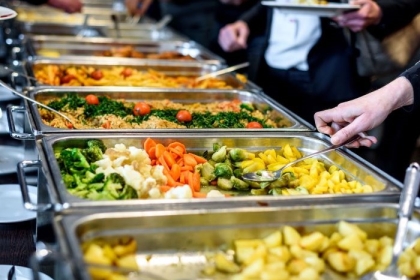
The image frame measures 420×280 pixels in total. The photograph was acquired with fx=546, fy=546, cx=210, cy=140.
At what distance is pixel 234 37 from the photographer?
3912mm

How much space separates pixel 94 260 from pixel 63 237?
0.11 m

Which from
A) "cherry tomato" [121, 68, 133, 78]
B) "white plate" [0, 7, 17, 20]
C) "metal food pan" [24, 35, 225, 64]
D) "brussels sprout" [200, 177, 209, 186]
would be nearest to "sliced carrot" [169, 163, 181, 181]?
"brussels sprout" [200, 177, 209, 186]

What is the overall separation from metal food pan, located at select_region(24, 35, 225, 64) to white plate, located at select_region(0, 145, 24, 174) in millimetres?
1631

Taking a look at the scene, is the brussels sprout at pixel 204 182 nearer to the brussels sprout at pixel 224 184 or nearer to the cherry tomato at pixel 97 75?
the brussels sprout at pixel 224 184

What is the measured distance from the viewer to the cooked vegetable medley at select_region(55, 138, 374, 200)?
6.27 feet

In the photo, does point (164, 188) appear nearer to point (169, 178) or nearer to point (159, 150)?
point (169, 178)

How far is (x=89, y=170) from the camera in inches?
80.4

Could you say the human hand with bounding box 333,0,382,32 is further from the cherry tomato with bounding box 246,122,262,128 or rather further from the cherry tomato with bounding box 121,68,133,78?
the cherry tomato with bounding box 121,68,133,78

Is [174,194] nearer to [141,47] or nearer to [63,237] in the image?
[63,237]

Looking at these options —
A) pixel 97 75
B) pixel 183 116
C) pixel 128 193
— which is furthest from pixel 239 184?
pixel 97 75

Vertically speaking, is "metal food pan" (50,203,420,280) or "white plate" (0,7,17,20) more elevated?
"white plate" (0,7,17,20)

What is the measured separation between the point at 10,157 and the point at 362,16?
7.19 ft

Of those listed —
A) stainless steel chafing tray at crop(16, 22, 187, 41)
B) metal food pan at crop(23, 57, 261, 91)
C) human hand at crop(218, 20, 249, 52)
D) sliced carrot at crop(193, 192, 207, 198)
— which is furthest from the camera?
stainless steel chafing tray at crop(16, 22, 187, 41)

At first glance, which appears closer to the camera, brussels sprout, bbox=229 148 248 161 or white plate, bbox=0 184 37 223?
white plate, bbox=0 184 37 223
